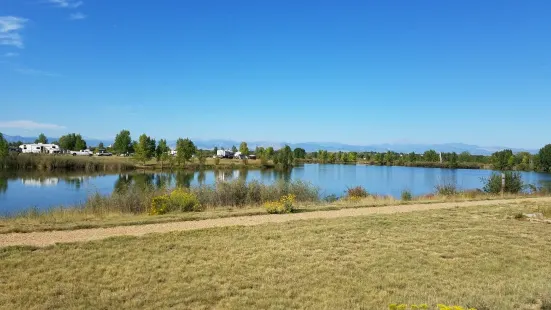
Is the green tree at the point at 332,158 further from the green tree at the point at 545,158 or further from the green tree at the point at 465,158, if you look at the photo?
the green tree at the point at 545,158

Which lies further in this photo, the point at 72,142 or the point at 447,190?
the point at 72,142

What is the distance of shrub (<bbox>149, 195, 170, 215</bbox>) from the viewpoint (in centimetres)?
1395

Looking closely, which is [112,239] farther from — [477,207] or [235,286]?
[477,207]

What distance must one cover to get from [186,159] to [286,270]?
225 feet

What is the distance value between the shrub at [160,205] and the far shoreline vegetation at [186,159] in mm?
47873

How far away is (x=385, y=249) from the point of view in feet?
26.5

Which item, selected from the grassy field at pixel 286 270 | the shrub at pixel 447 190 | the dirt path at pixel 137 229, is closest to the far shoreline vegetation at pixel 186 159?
the shrub at pixel 447 190

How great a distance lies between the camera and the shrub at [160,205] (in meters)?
13.9

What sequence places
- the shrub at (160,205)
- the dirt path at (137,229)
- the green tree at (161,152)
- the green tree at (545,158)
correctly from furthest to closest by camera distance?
1. the green tree at (545,158)
2. the green tree at (161,152)
3. the shrub at (160,205)
4. the dirt path at (137,229)

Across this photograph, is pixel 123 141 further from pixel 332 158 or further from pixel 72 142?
pixel 332 158

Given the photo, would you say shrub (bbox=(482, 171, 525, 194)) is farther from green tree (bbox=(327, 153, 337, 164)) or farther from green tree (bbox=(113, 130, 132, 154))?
green tree (bbox=(327, 153, 337, 164))

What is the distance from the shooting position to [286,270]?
21.8 feet

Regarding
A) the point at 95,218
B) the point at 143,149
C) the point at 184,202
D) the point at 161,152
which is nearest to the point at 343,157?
the point at 161,152

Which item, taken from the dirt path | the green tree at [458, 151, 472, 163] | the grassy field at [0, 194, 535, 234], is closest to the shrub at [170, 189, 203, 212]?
the grassy field at [0, 194, 535, 234]
